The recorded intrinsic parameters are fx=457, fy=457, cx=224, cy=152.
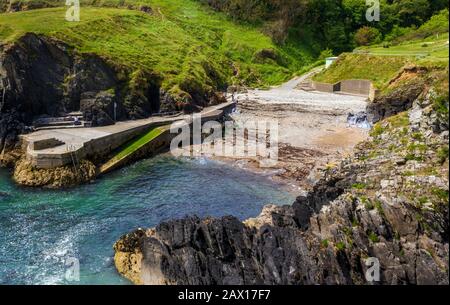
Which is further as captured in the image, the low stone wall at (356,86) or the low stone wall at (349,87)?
the low stone wall at (349,87)

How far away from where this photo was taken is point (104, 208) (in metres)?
33.7


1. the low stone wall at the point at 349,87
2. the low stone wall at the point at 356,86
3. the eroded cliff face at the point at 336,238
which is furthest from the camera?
the low stone wall at the point at 349,87

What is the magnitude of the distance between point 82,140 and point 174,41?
1272 inches

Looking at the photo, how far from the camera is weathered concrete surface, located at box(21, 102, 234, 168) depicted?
38625 mm

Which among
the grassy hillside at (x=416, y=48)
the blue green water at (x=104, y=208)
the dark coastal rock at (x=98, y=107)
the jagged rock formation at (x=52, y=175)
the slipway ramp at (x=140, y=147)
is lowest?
the blue green water at (x=104, y=208)

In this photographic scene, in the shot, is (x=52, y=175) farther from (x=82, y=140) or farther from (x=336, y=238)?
(x=336, y=238)

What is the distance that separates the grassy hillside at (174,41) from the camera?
5488 centimetres

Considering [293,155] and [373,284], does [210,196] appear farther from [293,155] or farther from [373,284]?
[373,284]

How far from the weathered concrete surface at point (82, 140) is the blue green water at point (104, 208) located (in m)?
2.81

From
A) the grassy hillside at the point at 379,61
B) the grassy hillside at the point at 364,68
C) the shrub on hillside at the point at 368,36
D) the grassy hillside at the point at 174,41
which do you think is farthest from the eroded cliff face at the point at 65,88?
the shrub on hillside at the point at 368,36

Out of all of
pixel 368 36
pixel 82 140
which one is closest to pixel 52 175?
pixel 82 140

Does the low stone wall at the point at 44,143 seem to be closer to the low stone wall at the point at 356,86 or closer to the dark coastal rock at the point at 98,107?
the dark coastal rock at the point at 98,107

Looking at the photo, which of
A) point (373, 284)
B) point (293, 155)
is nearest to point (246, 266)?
point (373, 284)

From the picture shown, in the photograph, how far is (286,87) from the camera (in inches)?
2721
